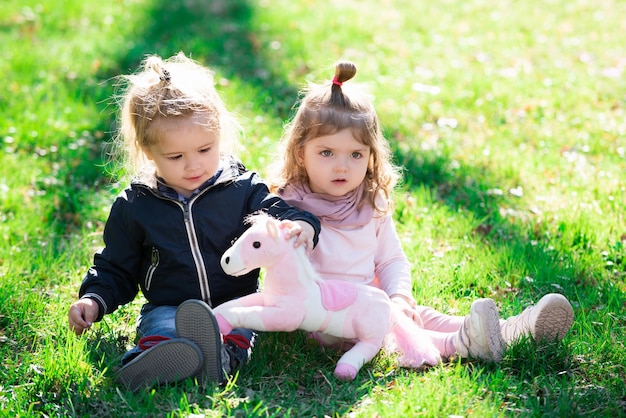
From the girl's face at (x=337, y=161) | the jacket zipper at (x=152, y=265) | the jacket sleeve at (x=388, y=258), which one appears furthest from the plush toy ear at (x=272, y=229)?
the jacket sleeve at (x=388, y=258)

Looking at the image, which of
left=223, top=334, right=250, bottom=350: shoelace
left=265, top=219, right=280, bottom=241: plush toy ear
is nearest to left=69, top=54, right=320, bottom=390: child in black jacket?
left=223, top=334, right=250, bottom=350: shoelace

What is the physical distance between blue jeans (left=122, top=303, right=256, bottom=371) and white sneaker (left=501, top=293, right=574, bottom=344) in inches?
43.3

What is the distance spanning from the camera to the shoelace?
314cm

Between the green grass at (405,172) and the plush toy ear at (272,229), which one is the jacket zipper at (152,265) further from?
the plush toy ear at (272,229)

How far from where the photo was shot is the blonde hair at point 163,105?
3.21 metres

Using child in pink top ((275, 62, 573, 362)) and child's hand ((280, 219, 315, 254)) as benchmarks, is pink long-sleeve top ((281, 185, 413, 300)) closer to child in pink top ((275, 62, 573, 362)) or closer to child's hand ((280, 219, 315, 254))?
child in pink top ((275, 62, 573, 362))

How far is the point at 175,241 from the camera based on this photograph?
334 centimetres

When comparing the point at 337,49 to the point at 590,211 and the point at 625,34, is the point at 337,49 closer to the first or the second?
the point at 625,34

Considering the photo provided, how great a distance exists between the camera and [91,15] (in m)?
8.91

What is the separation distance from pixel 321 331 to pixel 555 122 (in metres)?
3.70

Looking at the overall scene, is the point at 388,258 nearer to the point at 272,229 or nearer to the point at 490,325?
the point at 490,325

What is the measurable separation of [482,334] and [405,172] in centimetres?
228

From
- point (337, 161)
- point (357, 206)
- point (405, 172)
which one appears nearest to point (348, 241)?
point (357, 206)

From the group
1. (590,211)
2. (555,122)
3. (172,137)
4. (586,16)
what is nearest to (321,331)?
(172,137)
